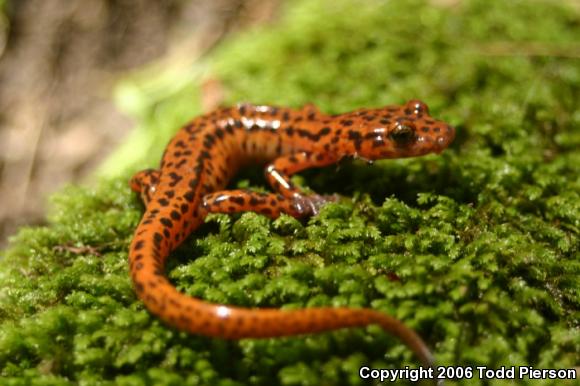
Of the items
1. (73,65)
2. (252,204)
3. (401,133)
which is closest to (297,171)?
(252,204)

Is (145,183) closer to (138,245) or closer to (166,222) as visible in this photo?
(166,222)

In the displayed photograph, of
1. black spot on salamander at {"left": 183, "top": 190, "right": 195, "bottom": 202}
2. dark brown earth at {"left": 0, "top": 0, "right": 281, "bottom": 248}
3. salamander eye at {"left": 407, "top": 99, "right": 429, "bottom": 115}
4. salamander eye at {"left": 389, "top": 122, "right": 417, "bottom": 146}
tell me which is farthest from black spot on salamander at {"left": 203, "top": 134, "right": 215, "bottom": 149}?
dark brown earth at {"left": 0, "top": 0, "right": 281, "bottom": 248}

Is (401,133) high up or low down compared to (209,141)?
up

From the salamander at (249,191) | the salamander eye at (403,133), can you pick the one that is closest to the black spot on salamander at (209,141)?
the salamander at (249,191)

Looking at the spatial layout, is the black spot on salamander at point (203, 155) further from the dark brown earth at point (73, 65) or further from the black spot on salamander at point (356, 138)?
the dark brown earth at point (73, 65)

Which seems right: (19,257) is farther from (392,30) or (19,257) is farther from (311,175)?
(392,30)

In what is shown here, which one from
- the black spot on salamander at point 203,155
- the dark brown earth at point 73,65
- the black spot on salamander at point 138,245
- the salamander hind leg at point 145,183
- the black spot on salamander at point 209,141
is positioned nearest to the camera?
the black spot on salamander at point 138,245

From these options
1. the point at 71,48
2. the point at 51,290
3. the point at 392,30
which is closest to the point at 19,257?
→ the point at 51,290
